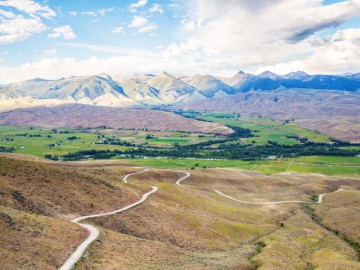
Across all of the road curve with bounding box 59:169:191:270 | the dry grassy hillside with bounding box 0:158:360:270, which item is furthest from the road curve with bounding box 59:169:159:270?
the dry grassy hillside with bounding box 0:158:360:270

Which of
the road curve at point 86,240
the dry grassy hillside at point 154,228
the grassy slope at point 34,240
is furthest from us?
the dry grassy hillside at point 154,228

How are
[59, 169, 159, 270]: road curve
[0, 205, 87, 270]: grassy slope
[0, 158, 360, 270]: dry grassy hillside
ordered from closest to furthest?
[0, 205, 87, 270]: grassy slope, [59, 169, 159, 270]: road curve, [0, 158, 360, 270]: dry grassy hillside

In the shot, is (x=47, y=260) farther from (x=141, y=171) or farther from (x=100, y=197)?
(x=141, y=171)

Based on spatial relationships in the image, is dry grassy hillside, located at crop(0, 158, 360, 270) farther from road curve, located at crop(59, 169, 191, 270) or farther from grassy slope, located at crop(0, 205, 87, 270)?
road curve, located at crop(59, 169, 191, 270)

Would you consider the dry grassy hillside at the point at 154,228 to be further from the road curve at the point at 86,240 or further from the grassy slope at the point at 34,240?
the road curve at the point at 86,240

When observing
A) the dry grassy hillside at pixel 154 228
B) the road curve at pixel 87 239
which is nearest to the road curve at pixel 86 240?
the road curve at pixel 87 239

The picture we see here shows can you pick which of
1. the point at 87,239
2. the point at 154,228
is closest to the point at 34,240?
the point at 87,239

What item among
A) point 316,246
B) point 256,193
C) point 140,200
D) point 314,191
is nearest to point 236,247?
point 316,246

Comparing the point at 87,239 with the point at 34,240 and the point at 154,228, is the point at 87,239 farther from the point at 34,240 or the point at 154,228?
the point at 154,228

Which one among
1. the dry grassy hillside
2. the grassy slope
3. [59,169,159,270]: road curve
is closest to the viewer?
the grassy slope

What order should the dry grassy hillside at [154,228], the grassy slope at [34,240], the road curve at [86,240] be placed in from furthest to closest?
the dry grassy hillside at [154,228], the road curve at [86,240], the grassy slope at [34,240]

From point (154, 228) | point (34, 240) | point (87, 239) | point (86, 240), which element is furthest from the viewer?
point (154, 228)
